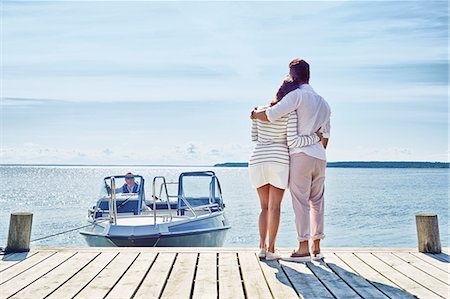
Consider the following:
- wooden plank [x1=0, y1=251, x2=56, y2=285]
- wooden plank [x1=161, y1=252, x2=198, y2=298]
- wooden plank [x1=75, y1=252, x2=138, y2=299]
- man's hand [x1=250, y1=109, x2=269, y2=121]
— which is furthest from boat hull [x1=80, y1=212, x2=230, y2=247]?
man's hand [x1=250, y1=109, x2=269, y2=121]

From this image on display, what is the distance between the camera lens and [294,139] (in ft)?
18.5

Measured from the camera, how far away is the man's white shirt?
221 inches

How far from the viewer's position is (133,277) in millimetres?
5027

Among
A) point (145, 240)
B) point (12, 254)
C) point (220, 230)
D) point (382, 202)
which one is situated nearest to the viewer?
point (12, 254)

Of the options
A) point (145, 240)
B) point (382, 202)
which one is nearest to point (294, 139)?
point (145, 240)

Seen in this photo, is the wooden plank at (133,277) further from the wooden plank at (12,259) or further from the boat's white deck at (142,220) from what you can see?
the boat's white deck at (142,220)

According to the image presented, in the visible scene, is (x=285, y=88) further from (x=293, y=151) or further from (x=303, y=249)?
(x=303, y=249)

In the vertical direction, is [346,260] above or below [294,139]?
below

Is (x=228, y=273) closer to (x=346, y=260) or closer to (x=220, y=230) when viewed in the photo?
(x=346, y=260)

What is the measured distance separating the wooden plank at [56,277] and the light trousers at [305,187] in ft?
6.45

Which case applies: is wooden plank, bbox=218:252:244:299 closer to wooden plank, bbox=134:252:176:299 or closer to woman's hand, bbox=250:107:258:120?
wooden plank, bbox=134:252:176:299

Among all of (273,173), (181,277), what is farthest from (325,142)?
(181,277)

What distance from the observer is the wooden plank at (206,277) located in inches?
178

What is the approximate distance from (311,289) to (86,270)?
1931 millimetres
